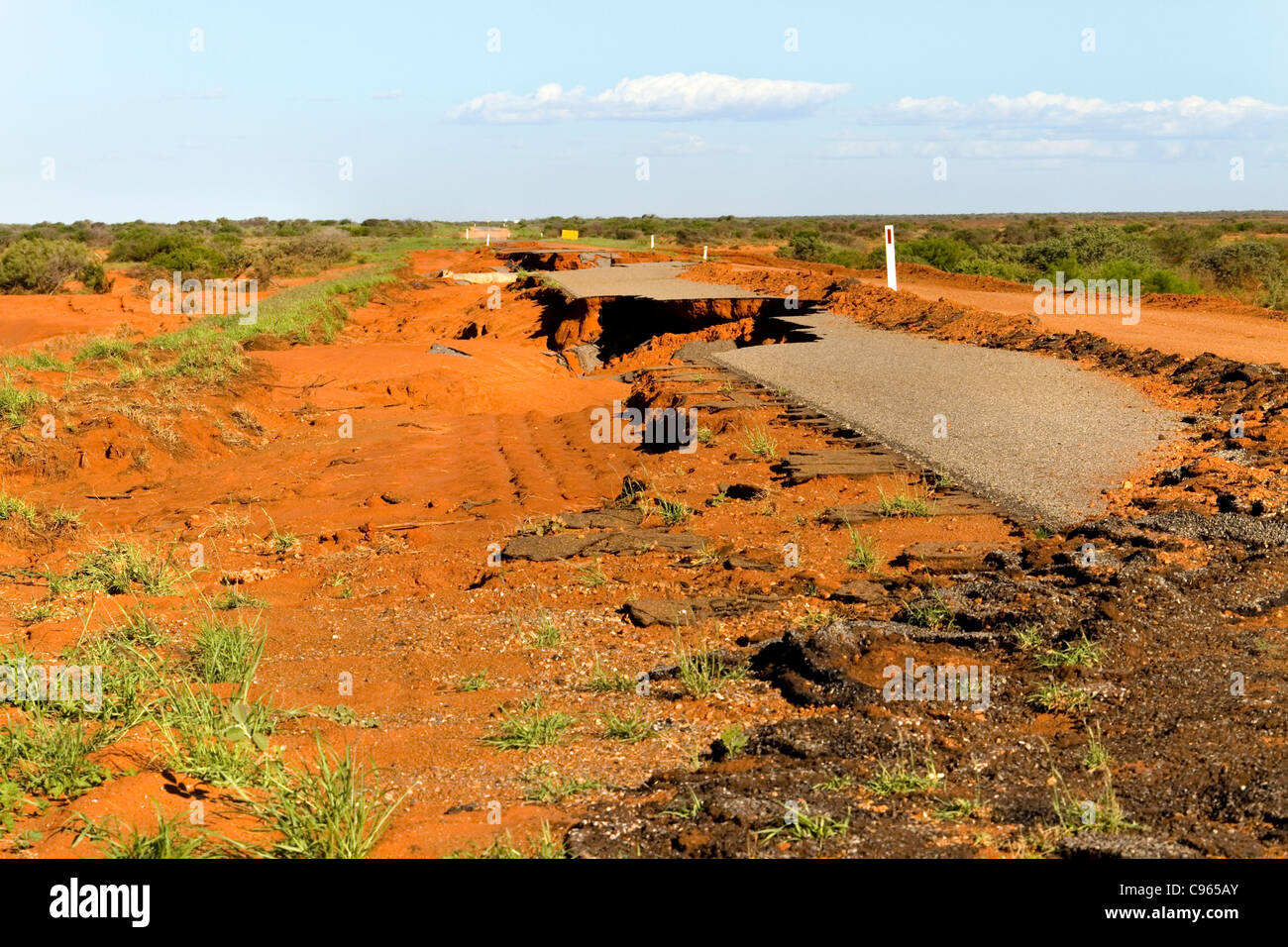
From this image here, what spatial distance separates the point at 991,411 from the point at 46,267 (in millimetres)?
36936

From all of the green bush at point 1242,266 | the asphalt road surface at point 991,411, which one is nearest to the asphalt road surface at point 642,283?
the asphalt road surface at point 991,411

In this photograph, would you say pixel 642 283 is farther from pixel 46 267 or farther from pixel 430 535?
pixel 46 267

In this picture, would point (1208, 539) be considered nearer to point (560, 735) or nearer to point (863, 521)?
point (863, 521)

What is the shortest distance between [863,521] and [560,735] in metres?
3.80

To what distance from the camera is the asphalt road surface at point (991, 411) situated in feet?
28.5

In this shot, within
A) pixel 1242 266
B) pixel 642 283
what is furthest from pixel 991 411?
pixel 1242 266

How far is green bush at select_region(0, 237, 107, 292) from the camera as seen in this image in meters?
38.2

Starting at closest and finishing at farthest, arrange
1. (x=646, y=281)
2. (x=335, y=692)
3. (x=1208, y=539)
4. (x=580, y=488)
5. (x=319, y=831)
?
(x=319, y=831) → (x=335, y=692) → (x=1208, y=539) → (x=580, y=488) → (x=646, y=281)

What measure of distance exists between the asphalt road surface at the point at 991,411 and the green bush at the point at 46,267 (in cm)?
3109

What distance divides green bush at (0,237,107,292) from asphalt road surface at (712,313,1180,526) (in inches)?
1224

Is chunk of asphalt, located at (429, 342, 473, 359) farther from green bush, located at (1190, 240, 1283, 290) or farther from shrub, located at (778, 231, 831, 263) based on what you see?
shrub, located at (778, 231, 831, 263)

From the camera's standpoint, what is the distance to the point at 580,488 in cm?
1137

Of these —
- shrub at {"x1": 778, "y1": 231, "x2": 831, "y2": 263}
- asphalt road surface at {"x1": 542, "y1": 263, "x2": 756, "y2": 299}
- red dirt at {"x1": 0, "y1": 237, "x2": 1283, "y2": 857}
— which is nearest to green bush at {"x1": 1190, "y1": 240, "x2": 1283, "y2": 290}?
red dirt at {"x1": 0, "y1": 237, "x2": 1283, "y2": 857}
